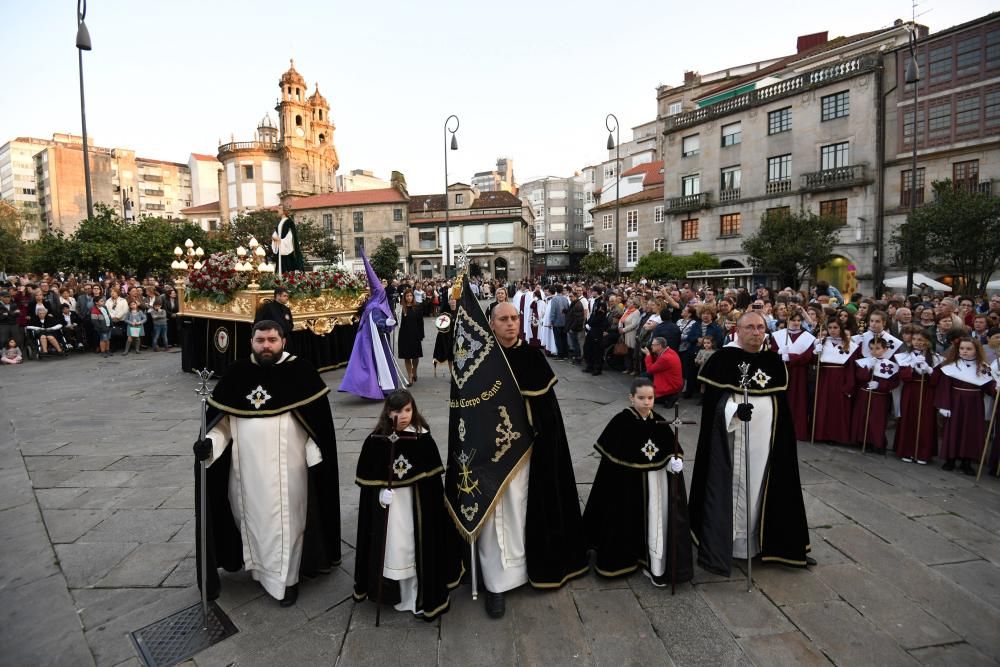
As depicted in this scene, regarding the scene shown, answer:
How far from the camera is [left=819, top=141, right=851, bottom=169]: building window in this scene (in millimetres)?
27172

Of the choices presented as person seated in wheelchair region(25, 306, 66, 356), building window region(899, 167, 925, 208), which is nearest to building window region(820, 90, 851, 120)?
building window region(899, 167, 925, 208)

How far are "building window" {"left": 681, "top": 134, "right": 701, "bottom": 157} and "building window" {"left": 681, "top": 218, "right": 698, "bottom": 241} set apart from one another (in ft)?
13.5

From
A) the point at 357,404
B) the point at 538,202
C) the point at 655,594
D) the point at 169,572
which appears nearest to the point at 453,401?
the point at 655,594

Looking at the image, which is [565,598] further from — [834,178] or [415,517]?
[834,178]

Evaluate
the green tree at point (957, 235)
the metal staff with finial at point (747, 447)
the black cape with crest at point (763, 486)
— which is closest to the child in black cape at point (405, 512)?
the black cape with crest at point (763, 486)

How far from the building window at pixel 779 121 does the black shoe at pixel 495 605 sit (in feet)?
105

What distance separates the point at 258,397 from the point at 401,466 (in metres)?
1.09

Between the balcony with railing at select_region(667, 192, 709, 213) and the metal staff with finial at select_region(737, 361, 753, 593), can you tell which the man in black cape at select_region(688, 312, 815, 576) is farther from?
the balcony with railing at select_region(667, 192, 709, 213)

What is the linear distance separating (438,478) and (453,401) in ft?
1.68

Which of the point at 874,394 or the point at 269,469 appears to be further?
the point at 874,394

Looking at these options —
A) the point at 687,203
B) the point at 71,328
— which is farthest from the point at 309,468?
the point at 687,203

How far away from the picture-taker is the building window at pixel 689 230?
3436 centimetres

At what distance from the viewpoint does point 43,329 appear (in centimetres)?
1465

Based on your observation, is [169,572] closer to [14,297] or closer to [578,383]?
[578,383]
